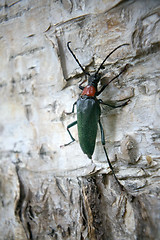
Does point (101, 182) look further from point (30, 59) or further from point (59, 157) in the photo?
point (30, 59)

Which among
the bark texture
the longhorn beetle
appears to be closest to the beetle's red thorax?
the longhorn beetle

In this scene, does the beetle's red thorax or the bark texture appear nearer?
the bark texture

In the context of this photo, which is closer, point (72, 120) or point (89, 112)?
point (89, 112)

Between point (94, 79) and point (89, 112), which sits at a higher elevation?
point (94, 79)

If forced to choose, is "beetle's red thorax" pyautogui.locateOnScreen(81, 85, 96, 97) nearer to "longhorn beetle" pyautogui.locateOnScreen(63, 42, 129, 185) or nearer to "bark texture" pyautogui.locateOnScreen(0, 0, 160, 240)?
"longhorn beetle" pyautogui.locateOnScreen(63, 42, 129, 185)

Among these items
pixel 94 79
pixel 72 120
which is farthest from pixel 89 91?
pixel 72 120

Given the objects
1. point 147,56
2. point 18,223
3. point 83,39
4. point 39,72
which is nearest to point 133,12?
point 147,56

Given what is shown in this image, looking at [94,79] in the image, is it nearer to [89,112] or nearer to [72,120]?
[89,112]

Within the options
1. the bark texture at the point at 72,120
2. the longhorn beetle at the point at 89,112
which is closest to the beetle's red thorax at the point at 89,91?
the longhorn beetle at the point at 89,112
